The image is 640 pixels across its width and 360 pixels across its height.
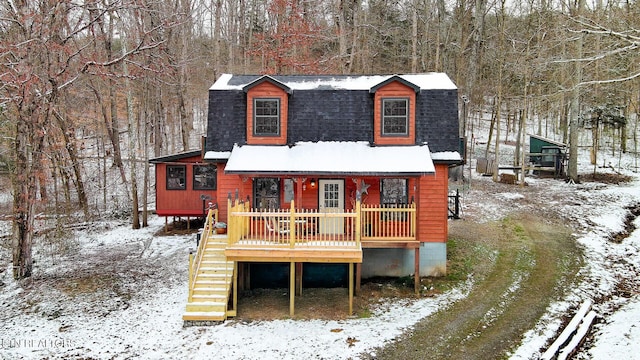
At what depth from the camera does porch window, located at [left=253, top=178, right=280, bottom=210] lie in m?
15.1

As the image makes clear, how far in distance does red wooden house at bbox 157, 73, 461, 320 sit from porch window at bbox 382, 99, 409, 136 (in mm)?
31

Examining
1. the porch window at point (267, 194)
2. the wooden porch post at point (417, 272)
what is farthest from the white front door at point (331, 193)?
the wooden porch post at point (417, 272)

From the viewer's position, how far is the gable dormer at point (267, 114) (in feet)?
49.8

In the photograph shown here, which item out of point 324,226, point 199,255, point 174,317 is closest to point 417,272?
point 324,226

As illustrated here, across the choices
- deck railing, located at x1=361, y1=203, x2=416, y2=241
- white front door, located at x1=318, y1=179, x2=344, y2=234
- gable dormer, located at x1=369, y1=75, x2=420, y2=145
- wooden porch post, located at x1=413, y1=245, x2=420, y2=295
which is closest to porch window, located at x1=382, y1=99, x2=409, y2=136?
gable dormer, located at x1=369, y1=75, x2=420, y2=145

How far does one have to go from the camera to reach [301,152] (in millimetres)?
14648

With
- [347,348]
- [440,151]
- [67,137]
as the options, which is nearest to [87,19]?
[67,137]

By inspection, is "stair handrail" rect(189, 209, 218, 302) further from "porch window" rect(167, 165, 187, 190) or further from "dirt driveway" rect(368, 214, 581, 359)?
"porch window" rect(167, 165, 187, 190)

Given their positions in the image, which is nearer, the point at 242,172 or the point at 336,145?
the point at 242,172

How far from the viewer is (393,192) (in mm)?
14883

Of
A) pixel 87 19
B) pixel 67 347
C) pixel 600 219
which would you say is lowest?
pixel 67 347

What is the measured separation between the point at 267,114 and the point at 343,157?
288cm

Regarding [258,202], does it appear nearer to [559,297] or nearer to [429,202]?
[429,202]

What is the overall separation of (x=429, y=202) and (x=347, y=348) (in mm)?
5744
